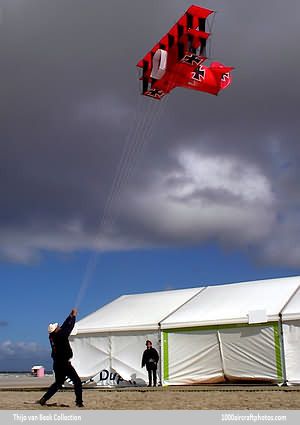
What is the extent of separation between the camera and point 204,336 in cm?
1878

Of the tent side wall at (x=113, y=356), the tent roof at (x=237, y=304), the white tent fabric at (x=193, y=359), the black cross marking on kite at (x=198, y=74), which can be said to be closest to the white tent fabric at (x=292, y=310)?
the tent roof at (x=237, y=304)

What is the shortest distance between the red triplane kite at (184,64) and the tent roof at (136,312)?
7724 mm

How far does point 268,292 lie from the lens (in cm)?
1906

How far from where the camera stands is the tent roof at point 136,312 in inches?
780

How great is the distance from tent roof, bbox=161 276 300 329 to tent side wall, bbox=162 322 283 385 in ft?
0.98

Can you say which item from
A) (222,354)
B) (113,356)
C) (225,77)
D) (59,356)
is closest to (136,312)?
(113,356)

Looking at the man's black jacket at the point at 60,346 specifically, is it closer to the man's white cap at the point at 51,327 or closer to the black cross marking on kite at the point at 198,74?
the man's white cap at the point at 51,327

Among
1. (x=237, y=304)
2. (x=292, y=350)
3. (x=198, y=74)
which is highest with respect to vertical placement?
(x=198, y=74)

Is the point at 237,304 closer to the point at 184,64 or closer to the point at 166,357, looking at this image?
the point at 166,357

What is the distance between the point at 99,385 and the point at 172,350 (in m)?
2.95

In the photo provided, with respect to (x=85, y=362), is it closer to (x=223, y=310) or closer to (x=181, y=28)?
(x=223, y=310)

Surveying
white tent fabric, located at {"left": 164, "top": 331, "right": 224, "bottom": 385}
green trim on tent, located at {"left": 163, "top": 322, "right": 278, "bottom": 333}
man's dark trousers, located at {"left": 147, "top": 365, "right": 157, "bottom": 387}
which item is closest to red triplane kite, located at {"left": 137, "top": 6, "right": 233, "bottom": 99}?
green trim on tent, located at {"left": 163, "top": 322, "right": 278, "bottom": 333}

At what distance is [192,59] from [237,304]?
326 inches

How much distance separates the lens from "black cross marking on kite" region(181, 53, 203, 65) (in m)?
14.0
